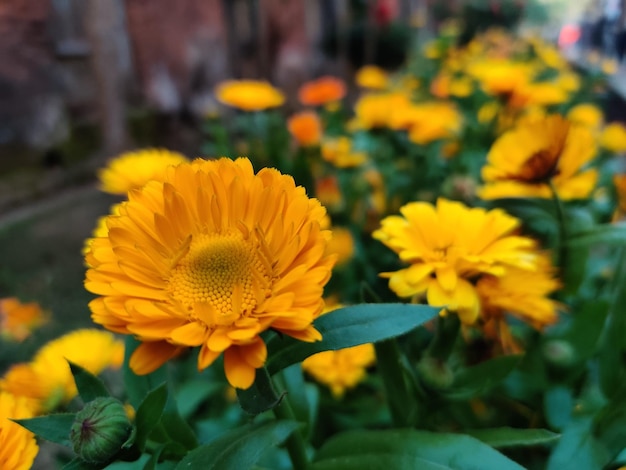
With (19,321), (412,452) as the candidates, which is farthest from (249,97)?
(412,452)

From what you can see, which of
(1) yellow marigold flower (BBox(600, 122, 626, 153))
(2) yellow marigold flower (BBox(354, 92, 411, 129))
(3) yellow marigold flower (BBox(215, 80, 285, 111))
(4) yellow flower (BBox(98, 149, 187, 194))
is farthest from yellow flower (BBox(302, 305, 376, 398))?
(1) yellow marigold flower (BBox(600, 122, 626, 153))

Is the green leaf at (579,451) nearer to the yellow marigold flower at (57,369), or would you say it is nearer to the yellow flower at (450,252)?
the yellow flower at (450,252)

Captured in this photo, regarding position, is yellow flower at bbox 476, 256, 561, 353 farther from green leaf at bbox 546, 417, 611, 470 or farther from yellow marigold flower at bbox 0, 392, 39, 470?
yellow marigold flower at bbox 0, 392, 39, 470

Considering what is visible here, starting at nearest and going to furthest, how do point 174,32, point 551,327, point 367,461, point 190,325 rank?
point 190,325, point 367,461, point 551,327, point 174,32

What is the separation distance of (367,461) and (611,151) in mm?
1297

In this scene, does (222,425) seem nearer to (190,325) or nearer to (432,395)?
(432,395)

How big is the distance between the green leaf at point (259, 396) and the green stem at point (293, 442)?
0.08 metres

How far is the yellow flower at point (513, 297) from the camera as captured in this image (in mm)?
560

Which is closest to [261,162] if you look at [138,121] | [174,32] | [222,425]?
[222,425]

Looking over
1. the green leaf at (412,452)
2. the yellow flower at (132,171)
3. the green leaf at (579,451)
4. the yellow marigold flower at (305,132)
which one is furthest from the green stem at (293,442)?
the yellow marigold flower at (305,132)

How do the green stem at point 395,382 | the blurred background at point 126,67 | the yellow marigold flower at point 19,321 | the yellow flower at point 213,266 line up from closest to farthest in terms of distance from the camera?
the yellow flower at point 213,266, the green stem at point 395,382, the yellow marigold flower at point 19,321, the blurred background at point 126,67

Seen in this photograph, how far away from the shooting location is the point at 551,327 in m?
0.88

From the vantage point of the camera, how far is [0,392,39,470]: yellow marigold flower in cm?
44

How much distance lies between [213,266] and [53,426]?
18 cm
